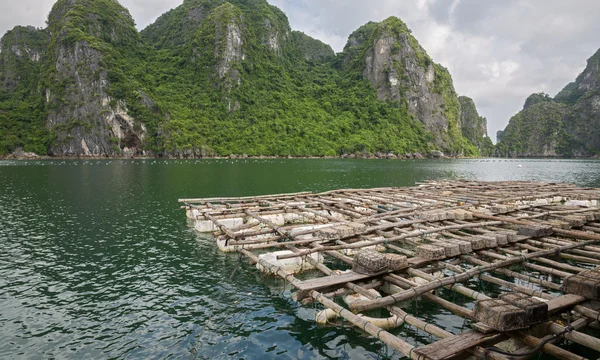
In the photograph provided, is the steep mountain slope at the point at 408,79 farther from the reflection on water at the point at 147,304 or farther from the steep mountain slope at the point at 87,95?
the reflection on water at the point at 147,304

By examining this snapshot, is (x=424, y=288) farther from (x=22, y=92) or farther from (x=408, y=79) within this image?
(x=22, y=92)

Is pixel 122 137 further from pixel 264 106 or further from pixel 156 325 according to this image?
pixel 156 325

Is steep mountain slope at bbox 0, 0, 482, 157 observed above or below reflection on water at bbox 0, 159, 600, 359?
above

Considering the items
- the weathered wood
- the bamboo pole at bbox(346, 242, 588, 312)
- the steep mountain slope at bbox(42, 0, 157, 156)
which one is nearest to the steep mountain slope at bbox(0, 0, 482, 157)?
the steep mountain slope at bbox(42, 0, 157, 156)

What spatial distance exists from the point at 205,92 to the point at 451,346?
15796 cm

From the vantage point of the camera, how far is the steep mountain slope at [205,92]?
402 feet

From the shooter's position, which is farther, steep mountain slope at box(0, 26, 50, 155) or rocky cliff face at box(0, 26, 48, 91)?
rocky cliff face at box(0, 26, 48, 91)

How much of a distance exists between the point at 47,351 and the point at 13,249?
38.5 feet

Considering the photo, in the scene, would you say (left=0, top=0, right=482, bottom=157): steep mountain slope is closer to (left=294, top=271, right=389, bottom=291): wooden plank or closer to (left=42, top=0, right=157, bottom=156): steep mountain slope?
(left=42, top=0, right=157, bottom=156): steep mountain slope

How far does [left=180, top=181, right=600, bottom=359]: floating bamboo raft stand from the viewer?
22.0ft

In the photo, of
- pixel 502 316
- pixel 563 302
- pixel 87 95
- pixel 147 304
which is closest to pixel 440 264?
pixel 563 302

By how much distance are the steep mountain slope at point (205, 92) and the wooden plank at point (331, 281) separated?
119 meters

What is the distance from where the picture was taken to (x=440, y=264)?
443 inches

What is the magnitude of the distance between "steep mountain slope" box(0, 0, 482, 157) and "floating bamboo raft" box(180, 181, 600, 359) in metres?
108
